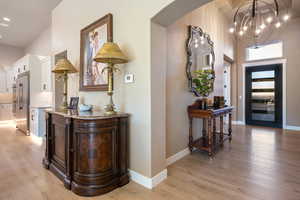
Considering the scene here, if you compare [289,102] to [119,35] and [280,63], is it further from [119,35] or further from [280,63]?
[119,35]

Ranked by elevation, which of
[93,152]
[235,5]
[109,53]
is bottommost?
[93,152]

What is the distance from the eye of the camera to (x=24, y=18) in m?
4.70

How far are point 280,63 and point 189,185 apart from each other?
5.84 metres

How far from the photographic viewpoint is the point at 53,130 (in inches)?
96.2

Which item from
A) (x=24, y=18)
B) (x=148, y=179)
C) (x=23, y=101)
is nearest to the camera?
(x=148, y=179)

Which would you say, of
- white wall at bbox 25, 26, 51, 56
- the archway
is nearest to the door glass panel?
the archway

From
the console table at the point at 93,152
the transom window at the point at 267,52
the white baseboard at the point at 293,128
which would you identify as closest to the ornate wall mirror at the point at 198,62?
the console table at the point at 93,152

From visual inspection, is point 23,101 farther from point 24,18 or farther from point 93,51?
point 93,51

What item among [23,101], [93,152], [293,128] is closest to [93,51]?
[93,152]

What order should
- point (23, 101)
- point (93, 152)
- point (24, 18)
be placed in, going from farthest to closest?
point (23, 101)
point (24, 18)
point (93, 152)

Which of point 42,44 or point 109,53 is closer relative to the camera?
point 109,53

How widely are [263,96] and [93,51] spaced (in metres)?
6.20

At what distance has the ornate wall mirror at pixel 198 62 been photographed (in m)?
3.16

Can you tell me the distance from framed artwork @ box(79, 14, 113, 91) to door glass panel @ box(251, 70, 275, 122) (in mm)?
5930
